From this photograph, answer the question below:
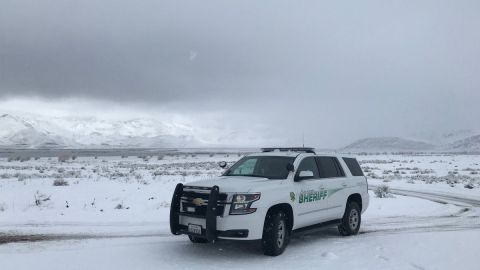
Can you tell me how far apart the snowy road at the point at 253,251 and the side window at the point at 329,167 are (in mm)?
1518

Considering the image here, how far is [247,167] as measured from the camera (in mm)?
10227

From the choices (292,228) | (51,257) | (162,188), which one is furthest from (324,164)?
(162,188)

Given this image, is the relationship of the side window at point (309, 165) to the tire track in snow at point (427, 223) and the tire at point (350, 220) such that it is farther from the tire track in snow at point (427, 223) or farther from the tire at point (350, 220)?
the tire track in snow at point (427, 223)

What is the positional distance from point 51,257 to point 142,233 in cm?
295

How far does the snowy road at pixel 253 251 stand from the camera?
8188mm

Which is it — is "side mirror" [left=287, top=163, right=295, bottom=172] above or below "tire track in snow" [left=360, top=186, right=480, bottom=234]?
above

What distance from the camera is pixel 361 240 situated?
10477 millimetres

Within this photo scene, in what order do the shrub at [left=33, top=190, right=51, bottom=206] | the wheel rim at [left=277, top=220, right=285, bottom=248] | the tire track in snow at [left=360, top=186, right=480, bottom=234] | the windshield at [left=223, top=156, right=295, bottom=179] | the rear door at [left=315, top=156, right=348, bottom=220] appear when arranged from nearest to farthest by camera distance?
the wheel rim at [left=277, top=220, right=285, bottom=248]
the windshield at [left=223, top=156, right=295, bottom=179]
the rear door at [left=315, top=156, right=348, bottom=220]
the tire track in snow at [left=360, top=186, right=480, bottom=234]
the shrub at [left=33, top=190, right=51, bottom=206]

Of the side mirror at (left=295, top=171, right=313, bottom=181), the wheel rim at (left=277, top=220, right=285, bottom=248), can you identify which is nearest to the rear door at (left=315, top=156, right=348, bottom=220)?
the side mirror at (left=295, top=171, right=313, bottom=181)

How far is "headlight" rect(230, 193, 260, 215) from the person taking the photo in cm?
828

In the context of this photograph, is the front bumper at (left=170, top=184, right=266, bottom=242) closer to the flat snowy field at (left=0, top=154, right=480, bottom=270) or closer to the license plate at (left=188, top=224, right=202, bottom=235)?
the license plate at (left=188, top=224, right=202, bottom=235)

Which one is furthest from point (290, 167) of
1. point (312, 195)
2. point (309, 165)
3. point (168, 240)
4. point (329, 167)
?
point (168, 240)

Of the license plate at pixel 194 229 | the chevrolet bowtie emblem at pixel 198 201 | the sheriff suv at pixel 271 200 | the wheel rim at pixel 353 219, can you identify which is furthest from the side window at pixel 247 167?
the wheel rim at pixel 353 219

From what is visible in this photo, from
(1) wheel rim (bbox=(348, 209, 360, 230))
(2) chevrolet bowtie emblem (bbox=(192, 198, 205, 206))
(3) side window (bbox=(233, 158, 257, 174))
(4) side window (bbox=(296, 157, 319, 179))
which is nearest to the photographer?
(2) chevrolet bowtie emblem (bbox=(192, 198, 205, 206))
